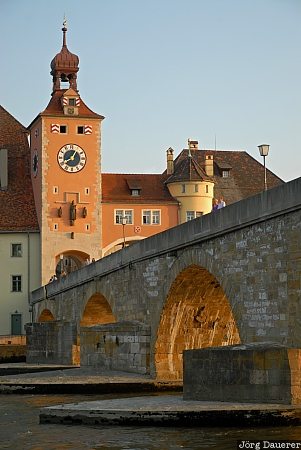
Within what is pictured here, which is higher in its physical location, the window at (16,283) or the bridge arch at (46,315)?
the window at (16,283)

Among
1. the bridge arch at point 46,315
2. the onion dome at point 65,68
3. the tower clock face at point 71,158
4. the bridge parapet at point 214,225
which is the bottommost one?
the bridge arch at point 46,315

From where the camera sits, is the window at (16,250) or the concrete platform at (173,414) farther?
the window at (16,250)

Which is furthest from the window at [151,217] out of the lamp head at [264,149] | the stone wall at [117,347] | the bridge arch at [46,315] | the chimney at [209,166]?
the lamp head at [264,149]

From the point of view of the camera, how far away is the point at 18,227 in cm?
6406

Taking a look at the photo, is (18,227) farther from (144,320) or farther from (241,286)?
(241,286)

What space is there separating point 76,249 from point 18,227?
3891 mm

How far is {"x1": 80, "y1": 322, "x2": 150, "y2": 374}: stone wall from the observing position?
29.6 metres

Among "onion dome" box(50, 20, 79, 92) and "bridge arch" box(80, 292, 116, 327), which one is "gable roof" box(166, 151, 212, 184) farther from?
"bridge arch" box(80, 292, 116, 327)

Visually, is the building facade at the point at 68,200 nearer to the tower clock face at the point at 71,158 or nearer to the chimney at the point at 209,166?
the tower clock face at the point at 71,158

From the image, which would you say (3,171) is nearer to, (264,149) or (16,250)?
(16,250)

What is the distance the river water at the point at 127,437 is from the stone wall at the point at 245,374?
4.84 ft

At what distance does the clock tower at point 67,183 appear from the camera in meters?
63.4

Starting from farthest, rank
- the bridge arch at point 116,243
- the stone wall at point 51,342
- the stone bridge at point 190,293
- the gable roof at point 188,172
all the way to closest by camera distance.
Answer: the gable roof at point 188,172, the bridge arch at point 116,243, the stone wall at point 51,342, the stone bridge at point 190,293

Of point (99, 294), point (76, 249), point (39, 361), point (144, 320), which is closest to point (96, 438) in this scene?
point (144, 320)
